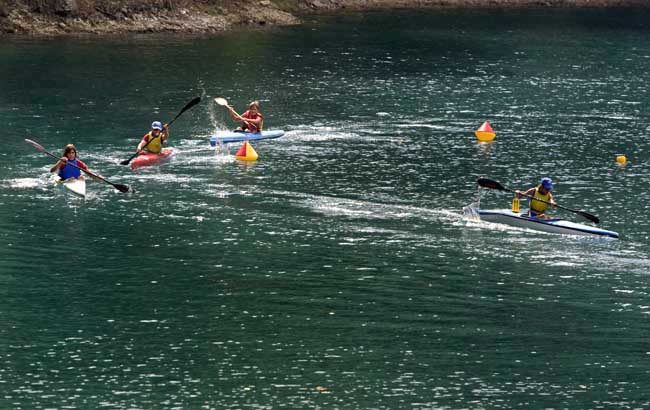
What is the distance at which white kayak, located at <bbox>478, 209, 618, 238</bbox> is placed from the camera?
51312 mm

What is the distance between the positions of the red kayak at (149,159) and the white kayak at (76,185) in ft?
14.7

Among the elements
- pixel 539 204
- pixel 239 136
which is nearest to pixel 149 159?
pixel 239 136

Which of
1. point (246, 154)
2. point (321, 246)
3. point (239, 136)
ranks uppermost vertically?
point (239, 136)

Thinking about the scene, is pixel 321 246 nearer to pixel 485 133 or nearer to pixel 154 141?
pixel 154 141

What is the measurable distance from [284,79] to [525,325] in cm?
4727

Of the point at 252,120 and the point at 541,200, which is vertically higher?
the point at 252,120

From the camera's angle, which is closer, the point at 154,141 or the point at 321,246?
the point at 321,246

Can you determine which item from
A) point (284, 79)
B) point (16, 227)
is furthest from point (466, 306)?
point (284, 79)

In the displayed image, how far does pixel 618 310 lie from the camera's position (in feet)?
141

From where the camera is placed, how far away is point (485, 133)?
69625 millimetres

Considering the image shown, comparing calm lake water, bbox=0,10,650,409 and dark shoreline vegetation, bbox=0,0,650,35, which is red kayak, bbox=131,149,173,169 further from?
dark shoreline vegetation, bbox=0,0,650,35

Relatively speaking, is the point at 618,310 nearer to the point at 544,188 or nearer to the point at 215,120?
the point at 544,188

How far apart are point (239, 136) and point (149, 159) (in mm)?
7121

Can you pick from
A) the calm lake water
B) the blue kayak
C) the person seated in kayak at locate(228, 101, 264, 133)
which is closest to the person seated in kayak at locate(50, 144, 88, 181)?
the calm lake water
